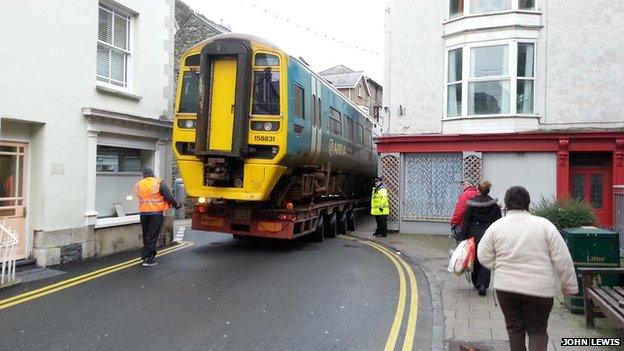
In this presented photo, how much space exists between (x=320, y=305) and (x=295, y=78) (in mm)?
4928

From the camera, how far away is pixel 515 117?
14328mm

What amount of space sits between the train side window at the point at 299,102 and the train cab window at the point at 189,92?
1.95 meters

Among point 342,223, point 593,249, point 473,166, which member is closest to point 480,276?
point 593,249


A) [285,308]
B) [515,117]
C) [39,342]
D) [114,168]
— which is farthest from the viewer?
[515,117]

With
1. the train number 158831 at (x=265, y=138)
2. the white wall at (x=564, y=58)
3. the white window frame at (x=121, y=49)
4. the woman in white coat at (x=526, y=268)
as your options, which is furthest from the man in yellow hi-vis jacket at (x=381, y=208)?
the woman in white coat at (x=526, y=268)

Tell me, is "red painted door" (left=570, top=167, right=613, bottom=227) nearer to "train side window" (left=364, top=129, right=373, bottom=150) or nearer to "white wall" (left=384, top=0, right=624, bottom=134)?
"white wall" (left=384, top=0, right=624, bottom=134)

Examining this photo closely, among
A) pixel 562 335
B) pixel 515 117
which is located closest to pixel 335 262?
pixel 562 335

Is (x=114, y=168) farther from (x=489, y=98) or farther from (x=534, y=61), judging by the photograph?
(x=534, y=61)

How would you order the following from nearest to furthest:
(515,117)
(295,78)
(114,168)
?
(295,78) < (114,168) < (515,117)

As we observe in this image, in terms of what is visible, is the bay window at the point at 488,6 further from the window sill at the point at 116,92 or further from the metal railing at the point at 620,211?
the window sill at the point at 116,92

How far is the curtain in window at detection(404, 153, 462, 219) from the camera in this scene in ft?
49.4

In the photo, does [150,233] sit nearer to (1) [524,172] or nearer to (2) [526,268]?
(2) [526,268]

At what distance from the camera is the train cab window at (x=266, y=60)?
980 cm

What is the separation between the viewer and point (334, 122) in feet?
45.1
